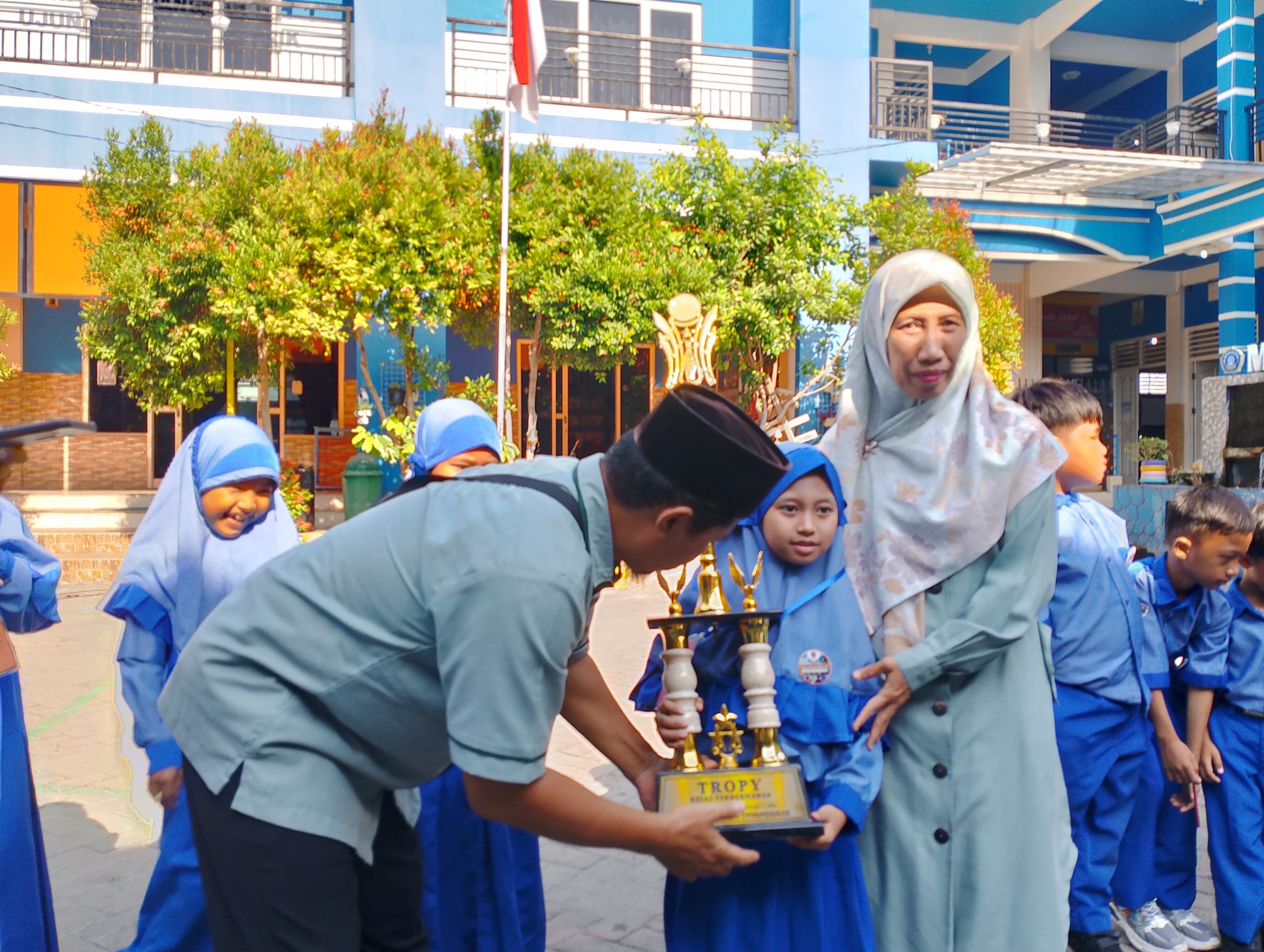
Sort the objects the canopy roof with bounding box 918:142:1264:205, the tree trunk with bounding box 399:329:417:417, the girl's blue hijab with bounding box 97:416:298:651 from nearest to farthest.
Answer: the girl's blue hijab with bounding box 97:416:298:651 → the tree trunk with bounding box 399:329:417:417 → the canopy roof with bounding box 918:142:1264:205

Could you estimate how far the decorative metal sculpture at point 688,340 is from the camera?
9781 mm

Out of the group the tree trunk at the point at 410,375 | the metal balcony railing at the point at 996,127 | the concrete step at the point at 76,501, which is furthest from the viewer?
the metal balcony railing at the point at 996,127

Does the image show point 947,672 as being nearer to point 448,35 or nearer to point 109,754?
point 109,754

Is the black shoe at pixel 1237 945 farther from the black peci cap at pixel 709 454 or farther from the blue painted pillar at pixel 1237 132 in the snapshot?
the blue painted pillar at pixel 1237 132

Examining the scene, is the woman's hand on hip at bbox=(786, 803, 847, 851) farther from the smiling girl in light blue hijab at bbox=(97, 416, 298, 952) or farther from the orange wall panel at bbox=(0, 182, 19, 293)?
the orange wall panel at bbox=(0, 182, 19, 293)

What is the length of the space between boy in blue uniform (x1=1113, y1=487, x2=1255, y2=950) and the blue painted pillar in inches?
504

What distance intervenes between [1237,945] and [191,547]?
3.01 metres

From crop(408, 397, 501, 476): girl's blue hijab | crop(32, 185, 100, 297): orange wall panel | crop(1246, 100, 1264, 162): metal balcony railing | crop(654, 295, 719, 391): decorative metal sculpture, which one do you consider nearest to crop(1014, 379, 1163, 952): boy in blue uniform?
crop(408, 397, 501, 476): girl's blue hijab

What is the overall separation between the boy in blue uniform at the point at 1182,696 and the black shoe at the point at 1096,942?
0.89 ft

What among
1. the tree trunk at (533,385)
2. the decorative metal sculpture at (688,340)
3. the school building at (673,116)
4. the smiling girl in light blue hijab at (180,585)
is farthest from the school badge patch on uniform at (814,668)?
the school building at (673,116)

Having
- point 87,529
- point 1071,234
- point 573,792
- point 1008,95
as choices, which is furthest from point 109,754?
point 1008,95

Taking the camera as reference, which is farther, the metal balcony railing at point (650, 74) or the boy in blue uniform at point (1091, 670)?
the metal balcony railing at point (650, 74)

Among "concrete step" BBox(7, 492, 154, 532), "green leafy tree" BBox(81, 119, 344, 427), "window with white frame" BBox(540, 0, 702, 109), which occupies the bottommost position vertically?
"concrete step" BBox(7, 492, 154, 532)

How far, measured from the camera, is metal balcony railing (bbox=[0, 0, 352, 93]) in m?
12.1
